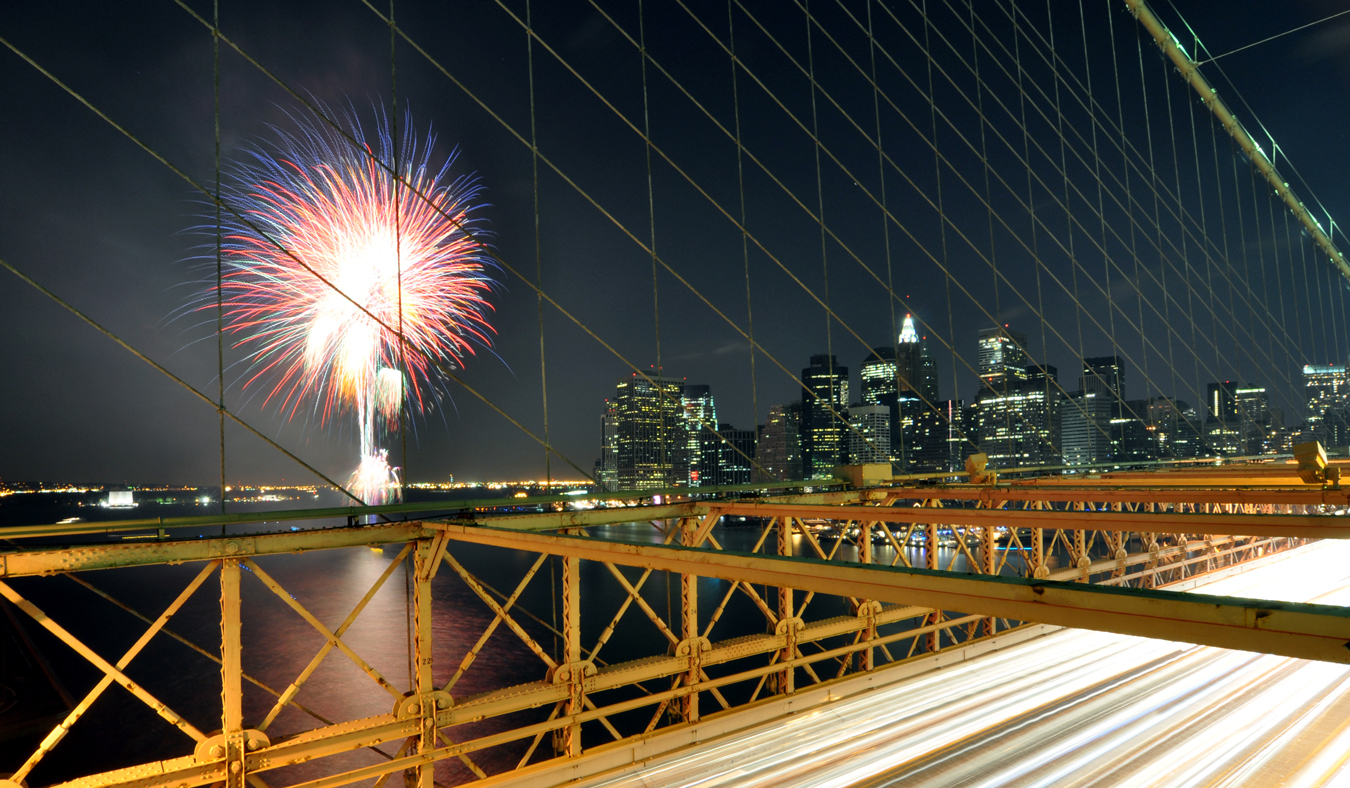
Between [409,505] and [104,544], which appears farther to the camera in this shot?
[409,505]

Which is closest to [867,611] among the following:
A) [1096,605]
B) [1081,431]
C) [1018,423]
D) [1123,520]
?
[1123,520]

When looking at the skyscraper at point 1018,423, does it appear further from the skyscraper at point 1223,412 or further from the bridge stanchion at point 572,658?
the bridge stanchion at point 572,658

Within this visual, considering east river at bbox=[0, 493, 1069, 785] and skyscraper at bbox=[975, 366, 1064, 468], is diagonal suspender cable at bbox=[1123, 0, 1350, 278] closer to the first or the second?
skyscraper at bbox=[975, 366, 1064, 468]

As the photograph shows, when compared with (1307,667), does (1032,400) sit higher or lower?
higher

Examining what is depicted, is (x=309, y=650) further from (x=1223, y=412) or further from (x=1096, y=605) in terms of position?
(x=1223, y=412)

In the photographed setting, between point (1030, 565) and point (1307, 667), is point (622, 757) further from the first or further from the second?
point (1307, 667)

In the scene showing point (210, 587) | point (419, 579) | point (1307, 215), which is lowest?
point (210, 587)

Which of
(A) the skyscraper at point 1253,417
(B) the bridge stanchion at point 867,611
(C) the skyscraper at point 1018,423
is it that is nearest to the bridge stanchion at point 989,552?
(B) the bridge stanchion at point 867,611

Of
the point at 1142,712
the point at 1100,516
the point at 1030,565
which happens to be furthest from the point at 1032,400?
the point at 1100,516
